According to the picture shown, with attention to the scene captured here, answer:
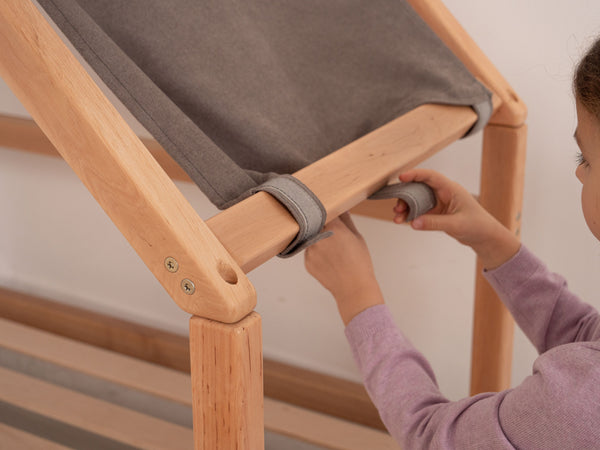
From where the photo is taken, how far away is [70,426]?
106cm

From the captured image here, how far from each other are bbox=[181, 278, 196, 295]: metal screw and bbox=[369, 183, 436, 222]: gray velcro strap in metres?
0.21

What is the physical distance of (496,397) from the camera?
0.48m

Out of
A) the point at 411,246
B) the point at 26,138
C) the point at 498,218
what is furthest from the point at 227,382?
the point at 26,138

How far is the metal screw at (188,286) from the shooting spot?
402 millimetres

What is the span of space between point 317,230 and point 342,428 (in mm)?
633

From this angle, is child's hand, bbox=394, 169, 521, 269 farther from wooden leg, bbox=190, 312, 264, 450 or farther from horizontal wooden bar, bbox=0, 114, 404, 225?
horizontal wooden bar, bbox=0, 114, 404, 225

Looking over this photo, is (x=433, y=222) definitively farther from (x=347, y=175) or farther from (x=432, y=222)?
(x=347, y=175)

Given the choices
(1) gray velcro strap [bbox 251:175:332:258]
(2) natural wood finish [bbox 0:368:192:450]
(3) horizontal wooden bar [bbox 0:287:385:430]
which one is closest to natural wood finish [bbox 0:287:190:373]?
(3) horizontal wooden bar [bbox 0:287:385:430]

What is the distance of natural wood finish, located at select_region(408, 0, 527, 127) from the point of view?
0.73 m

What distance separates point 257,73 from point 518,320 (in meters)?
0.35

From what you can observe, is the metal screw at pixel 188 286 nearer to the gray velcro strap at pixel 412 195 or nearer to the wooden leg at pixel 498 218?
the gray velcro strap at pixel 412 195

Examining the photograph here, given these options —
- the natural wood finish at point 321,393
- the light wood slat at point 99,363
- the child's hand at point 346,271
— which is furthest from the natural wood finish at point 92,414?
the child's hand at point 346,271

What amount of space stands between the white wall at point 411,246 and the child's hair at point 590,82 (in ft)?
1.17

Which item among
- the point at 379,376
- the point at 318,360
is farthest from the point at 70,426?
the point at 379,376
